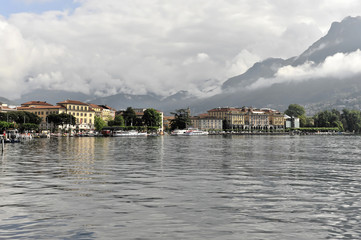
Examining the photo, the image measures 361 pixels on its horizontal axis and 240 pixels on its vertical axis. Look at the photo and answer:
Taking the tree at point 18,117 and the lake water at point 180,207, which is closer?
the lake water at point 180,207

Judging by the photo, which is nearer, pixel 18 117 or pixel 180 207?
pixel 180 207

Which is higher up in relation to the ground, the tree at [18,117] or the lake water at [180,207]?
the tree at [18,117]

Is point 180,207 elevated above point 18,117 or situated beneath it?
situated beneath

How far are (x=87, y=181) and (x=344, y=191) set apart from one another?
15.2 meters

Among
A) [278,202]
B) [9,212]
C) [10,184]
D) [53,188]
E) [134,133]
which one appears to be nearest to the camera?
[9,212]

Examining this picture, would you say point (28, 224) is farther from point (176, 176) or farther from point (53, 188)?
point (176, 176)

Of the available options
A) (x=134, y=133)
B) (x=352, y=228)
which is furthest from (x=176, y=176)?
(x=134, y=133)

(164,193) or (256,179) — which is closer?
(164,193)

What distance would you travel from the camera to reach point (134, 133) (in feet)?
643

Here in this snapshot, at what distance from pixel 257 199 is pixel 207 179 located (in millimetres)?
7820

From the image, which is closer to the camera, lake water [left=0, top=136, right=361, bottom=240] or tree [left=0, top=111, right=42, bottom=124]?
lake water [left=0, top=136, right=361, bottom=240]

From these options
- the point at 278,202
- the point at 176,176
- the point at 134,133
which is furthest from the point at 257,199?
the point at 134,133

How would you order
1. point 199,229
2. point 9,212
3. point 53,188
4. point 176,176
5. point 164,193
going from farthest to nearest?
point 176,176 → point 53,188 → point 164,193 → point 9,212 → point 199,229

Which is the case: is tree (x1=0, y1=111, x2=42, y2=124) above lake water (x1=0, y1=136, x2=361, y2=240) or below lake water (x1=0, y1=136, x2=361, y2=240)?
above
